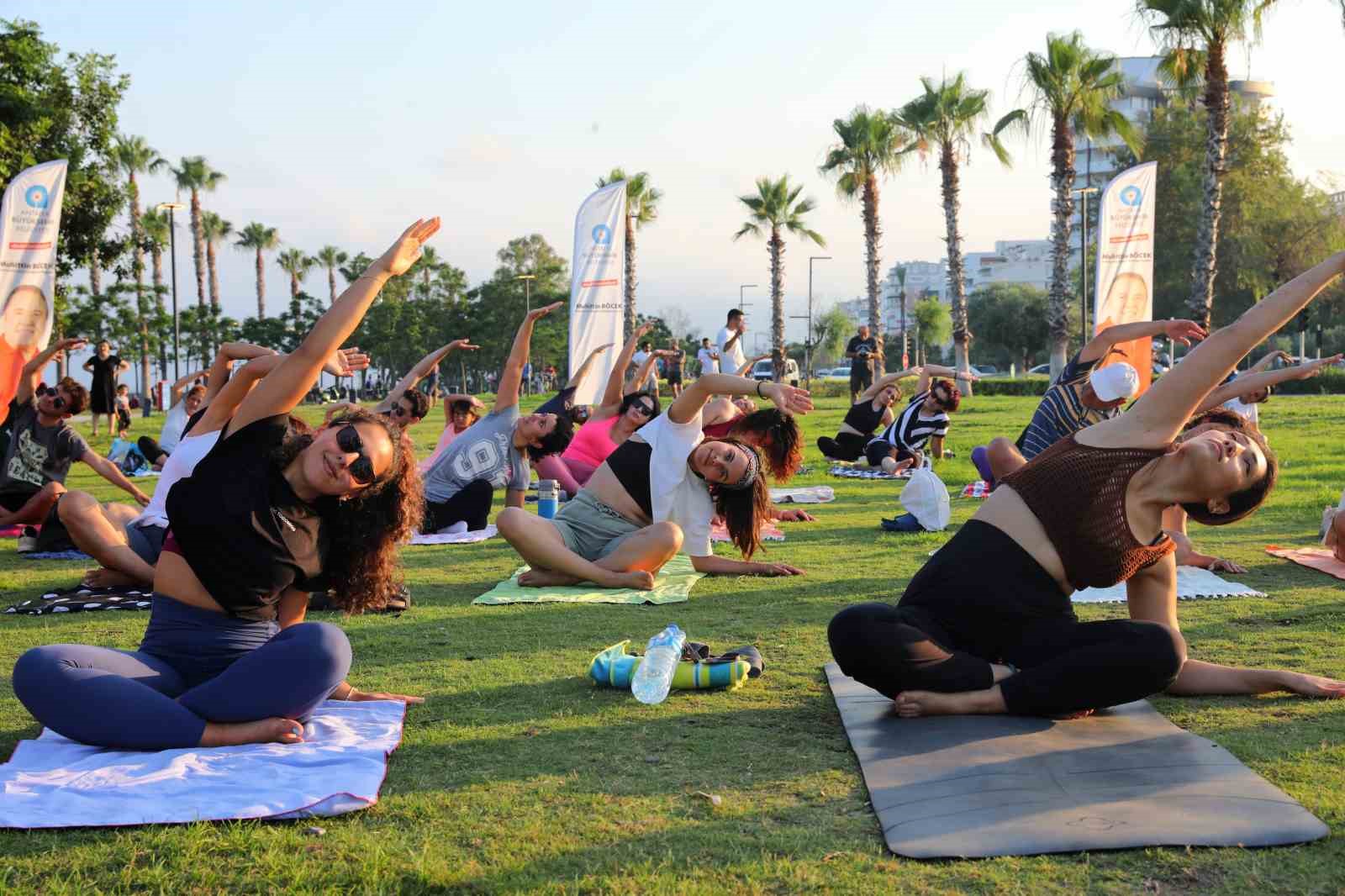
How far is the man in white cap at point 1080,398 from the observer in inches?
286

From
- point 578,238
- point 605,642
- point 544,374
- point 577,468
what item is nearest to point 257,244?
point 544,374

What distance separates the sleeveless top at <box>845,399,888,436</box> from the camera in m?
14.9

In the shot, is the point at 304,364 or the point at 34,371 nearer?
the point at 304,364

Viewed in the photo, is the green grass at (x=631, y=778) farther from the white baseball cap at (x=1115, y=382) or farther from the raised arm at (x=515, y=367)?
the raised arm at (x=515, y=367)

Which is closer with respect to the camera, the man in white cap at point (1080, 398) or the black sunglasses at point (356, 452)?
the black sunglasses at point (356, 452)

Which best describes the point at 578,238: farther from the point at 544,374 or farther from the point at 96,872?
the point at 544,374

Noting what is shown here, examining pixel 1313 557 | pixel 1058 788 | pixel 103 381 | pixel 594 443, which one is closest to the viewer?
pixel 1058 788

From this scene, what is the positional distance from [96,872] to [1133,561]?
3175 millimetres

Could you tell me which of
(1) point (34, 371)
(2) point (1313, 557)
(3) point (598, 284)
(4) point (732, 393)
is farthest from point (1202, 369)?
(3) point (598, 284)

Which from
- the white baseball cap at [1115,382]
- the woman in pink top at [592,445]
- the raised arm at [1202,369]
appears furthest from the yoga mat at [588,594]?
the woman in pink top at [592,445]

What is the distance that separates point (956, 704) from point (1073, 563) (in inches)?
24.0

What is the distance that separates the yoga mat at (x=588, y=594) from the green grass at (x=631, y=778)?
141 mm

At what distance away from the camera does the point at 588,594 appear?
6660mm

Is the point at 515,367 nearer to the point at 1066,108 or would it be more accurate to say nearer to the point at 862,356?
the point at 862,356
